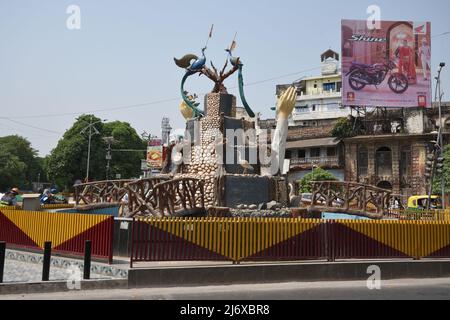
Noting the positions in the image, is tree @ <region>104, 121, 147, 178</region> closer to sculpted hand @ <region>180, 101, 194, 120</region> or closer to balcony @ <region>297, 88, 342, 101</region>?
balcony @ <region>297, 88, 342, 101</region>

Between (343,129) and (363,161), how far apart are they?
4435mm

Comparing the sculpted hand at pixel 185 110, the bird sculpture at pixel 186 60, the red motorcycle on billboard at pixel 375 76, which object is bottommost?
the sculpted hand at pixel 185 110

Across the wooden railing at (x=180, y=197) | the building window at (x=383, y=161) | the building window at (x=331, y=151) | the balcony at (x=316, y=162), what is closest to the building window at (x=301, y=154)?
the balcony at (x=316, y=162)

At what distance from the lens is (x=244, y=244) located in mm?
12602

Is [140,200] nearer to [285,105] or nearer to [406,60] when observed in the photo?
[285,105]

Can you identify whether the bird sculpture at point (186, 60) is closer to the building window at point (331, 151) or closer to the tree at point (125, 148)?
the building window at point (331, 151)

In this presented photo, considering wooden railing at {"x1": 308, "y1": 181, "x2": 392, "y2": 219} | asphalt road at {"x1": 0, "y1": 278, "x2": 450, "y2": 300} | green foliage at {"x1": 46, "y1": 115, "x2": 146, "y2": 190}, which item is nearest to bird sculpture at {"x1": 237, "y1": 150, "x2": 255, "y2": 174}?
wooden railing at {"x1": 308, "y1": 181, "x2": 392, "y2": 219}

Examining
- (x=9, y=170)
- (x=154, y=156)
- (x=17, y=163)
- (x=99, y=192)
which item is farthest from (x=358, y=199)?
(x=17, y=163)

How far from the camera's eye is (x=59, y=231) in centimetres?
1404

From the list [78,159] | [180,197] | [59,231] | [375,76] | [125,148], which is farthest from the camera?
[125,148]

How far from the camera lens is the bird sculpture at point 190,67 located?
2591 centimetres

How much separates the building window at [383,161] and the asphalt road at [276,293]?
4289 centimetres

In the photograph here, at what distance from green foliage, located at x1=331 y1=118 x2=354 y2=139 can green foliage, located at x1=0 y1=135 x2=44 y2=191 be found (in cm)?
4931
